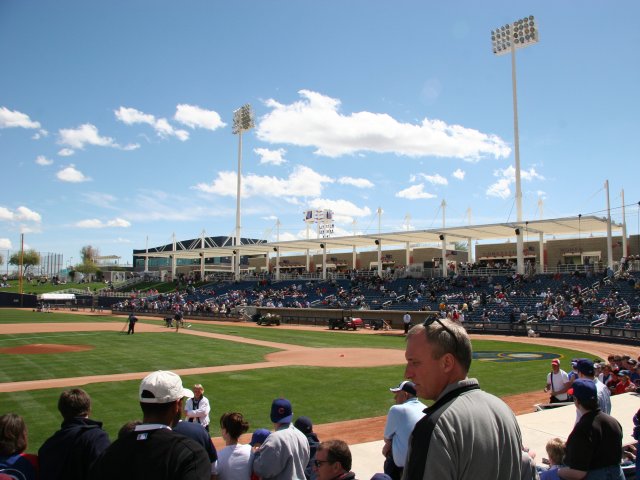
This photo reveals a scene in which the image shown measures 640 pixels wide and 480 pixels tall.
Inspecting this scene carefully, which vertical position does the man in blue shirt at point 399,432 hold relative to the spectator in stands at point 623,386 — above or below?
above

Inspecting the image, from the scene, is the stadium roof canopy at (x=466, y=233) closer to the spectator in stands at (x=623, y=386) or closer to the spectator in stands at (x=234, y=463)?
the spectator in stands at (x=623, y=386)

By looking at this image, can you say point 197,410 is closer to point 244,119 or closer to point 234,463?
point 234,463

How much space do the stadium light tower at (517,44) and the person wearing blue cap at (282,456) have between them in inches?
1752

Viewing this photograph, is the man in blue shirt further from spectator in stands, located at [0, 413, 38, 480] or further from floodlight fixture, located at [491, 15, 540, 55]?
floodlight fixture, located at [491, 15, 540, 55]

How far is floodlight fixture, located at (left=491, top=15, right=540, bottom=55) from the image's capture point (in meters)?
48.2

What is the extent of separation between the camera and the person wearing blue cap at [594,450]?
4.40 metres

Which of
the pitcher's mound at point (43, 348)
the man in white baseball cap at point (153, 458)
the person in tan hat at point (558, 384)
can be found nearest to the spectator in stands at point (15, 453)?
the man in white baseball cap at point (153, 458)

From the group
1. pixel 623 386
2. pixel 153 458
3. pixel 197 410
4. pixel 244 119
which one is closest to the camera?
pixel 153 458

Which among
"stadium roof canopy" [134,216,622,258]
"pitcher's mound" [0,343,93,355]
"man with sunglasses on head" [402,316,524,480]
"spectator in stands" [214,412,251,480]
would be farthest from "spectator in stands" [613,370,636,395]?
"stadium roof canopy" [134,216,622,258]

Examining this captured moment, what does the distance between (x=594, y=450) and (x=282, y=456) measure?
285 cm

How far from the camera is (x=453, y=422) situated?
7.47 ft

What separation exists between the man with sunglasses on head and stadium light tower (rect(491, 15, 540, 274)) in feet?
152

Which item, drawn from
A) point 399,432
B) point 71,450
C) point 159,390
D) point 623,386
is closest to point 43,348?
point 71,450

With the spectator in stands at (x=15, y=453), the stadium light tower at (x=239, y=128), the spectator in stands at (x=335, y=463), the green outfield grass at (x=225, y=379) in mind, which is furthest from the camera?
the stadium light tower at (x=239, y=128)
